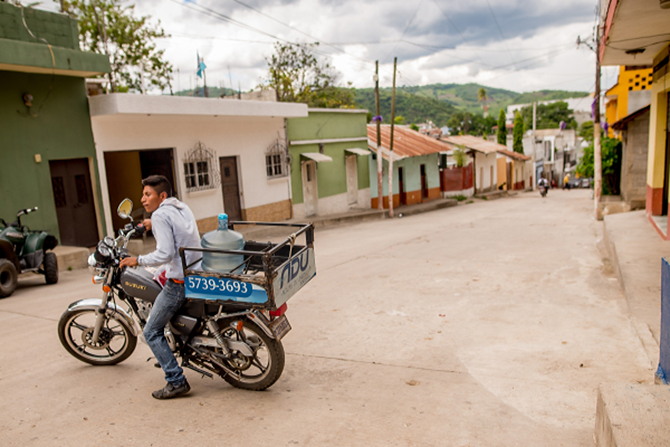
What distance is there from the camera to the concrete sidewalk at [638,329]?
2.63m

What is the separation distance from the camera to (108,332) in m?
4.52

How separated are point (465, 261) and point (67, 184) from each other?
29.5 ft

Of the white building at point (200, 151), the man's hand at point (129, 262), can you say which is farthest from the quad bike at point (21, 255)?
the man's hand at point (129, 262)

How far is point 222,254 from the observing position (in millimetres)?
4035

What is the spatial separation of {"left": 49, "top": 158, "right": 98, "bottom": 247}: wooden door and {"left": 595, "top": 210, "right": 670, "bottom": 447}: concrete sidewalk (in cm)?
1117

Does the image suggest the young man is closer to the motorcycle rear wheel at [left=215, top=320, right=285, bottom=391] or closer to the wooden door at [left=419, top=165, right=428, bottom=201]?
the motorcycle rear wheel at [left=215, top=320, right=285, bottom=391]

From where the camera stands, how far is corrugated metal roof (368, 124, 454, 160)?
2370 cm

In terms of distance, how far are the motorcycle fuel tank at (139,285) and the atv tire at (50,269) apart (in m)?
5.91

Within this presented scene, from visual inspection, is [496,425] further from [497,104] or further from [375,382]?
[497,104]

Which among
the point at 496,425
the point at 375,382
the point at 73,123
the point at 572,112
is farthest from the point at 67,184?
the point at 572,112

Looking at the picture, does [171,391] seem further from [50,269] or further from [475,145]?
[475,145]

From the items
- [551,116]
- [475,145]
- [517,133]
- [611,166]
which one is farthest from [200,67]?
[551,116]

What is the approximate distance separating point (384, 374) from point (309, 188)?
16.3 meters

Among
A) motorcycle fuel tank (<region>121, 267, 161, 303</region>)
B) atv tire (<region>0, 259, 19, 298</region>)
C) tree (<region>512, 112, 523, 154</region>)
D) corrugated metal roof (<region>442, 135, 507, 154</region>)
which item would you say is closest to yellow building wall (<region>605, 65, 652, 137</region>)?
corrugated metal roof (<region>442, 135, 507, 154</region>)
